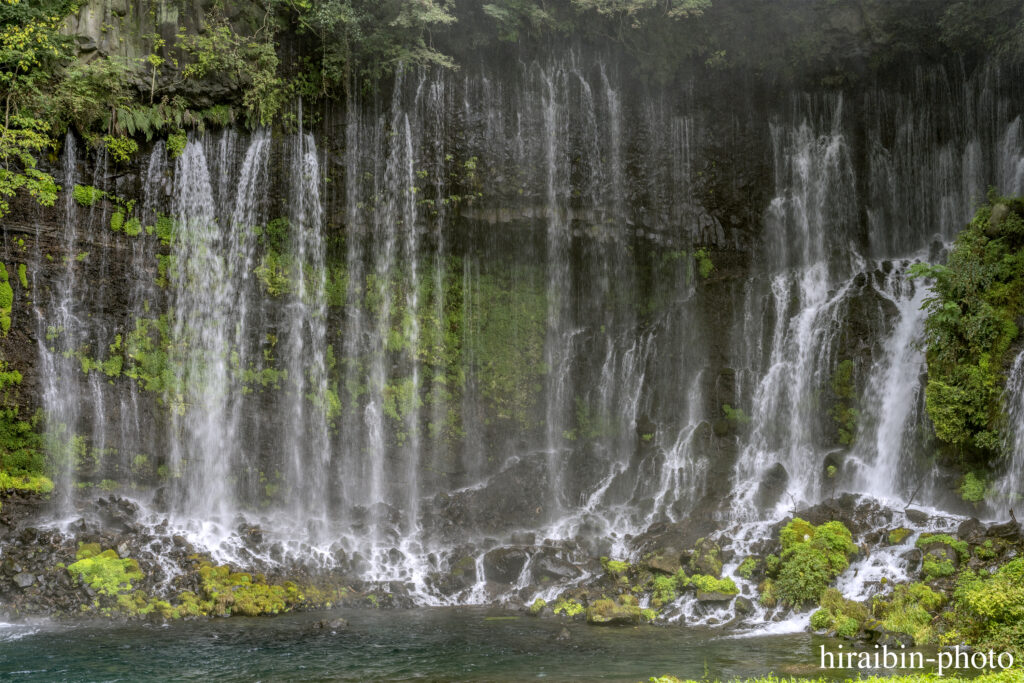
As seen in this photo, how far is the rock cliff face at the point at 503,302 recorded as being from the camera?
18.8 m

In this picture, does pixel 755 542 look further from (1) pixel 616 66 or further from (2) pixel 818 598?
(1) pixel 616 66

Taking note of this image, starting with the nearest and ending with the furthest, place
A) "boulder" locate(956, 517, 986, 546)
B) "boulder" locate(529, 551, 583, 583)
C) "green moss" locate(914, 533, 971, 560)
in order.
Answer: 1. "green moss" locate(914, 533, 971, 560)
2. "boulder" locate(956, 517, 986, 546)
3. "boulder" locate(529, 551, 583, 583)

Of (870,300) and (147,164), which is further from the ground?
(147,164)

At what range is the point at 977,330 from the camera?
49.4 feet

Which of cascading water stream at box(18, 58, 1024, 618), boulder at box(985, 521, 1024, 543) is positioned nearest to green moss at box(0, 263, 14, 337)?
cascading water stream at box(18, 58, 1024, 618)

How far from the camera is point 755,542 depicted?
16031 mm

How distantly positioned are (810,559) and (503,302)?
1062 centimetres

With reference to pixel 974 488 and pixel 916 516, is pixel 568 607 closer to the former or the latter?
pixel 916 516

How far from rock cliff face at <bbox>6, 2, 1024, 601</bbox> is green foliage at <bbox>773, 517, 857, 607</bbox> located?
104 inches

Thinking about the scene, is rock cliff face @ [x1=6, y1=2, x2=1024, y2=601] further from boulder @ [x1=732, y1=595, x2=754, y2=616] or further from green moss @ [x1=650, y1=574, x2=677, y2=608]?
boulder @ [x1=732, y1=595, x2=754, y2=616]

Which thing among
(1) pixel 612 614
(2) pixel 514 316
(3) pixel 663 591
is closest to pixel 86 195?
(2) pixel 514 316

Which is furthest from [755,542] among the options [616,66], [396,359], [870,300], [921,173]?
[616,66]

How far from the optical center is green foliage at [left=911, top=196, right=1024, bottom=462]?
14898mm

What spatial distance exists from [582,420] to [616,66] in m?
9.94
